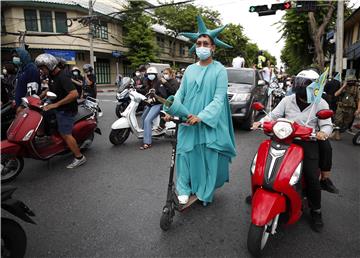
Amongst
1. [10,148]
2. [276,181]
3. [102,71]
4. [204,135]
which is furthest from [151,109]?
[102,71]

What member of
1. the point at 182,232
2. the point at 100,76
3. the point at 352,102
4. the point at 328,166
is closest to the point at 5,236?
the point at 182,232

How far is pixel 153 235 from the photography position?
2.67m

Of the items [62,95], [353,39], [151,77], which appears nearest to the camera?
[62,95]

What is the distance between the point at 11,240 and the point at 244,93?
6104 mm

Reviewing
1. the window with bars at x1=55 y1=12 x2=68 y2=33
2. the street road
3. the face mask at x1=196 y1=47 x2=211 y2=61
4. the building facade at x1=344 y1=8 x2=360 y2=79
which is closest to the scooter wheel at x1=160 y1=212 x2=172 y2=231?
the street road

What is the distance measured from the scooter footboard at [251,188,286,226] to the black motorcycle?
179cm

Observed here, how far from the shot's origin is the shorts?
4.26 meters

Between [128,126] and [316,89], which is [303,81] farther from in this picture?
[128,126]

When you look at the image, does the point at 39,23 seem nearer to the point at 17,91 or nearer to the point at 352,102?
the point at 17,91

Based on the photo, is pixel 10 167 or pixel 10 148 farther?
pixel 10 167

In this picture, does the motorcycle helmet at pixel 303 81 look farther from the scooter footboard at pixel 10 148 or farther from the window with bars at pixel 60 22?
the window with bars at pixel 60 22

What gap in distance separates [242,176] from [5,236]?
309 cm

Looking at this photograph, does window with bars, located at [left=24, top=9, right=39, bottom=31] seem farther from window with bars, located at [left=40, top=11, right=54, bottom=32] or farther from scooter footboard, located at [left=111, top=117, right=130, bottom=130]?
scooter footboard, located at [left=111, top=117, right=130, bottom=130]

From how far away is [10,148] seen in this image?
3.87 metres
